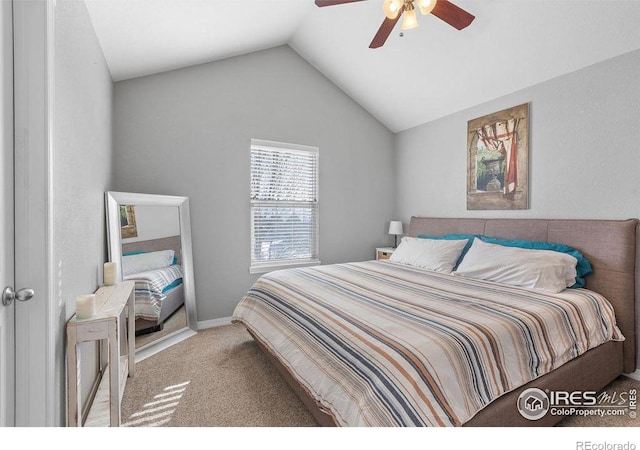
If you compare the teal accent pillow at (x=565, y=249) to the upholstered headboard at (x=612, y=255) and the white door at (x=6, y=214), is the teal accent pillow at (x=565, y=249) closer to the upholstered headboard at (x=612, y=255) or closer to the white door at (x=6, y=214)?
the upholstered headboard at (x=612, y=255)

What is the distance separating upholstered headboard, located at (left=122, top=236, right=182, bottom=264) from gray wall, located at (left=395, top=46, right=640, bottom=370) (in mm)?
3162

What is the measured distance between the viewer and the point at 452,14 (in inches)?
77.4

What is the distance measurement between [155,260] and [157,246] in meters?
0.13

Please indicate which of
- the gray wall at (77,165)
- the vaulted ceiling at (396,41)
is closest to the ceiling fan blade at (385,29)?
the vaulted ceiling at (396,41)

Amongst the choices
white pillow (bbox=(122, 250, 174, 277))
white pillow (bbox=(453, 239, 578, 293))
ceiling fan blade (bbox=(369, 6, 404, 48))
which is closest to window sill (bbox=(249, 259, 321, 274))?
white pillow (bbox=(122, 250, 174, 277))

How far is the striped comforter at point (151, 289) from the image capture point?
2.59 m

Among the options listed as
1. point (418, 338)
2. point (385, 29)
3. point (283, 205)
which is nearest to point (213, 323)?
point (283, 205)

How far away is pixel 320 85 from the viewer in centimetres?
390

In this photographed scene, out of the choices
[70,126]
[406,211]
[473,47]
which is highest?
[473,47]

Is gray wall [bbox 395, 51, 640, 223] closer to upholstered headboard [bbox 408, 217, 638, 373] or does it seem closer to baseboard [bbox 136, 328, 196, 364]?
upholstered headboard [bbox 408, 217, 638, 373]

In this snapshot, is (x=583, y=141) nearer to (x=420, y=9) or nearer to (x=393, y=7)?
(x=420, y=9)
